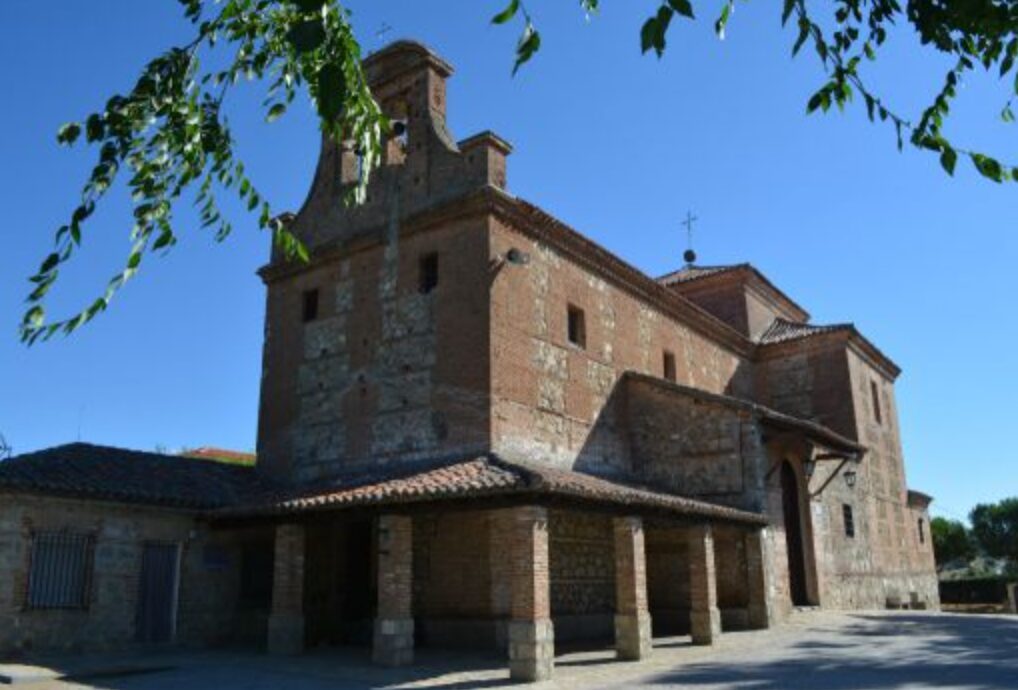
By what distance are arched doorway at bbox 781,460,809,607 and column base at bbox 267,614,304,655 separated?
1198 cm

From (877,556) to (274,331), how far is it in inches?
700

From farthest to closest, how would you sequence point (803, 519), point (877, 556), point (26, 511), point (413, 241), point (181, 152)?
1. point (877, 556)
2. point (803, 519)
3. point (413, 241)
4. point (26, 511)
5. point (181, 152)

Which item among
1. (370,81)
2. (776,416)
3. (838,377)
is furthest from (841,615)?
(370,81)

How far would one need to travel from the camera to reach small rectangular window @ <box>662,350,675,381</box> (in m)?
20.7

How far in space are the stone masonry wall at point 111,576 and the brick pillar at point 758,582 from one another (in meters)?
10.0

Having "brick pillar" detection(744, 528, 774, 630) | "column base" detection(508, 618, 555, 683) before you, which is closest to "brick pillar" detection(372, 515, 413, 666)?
"column base" detection(508, 618, 555, 683)

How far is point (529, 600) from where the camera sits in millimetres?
11000

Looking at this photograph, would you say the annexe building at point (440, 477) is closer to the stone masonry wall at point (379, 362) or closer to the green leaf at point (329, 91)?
the stone masonry wall at point (379, 362)

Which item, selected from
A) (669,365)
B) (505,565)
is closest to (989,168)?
(505,565)

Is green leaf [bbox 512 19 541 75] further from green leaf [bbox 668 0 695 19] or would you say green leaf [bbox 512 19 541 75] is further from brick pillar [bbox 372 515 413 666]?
brick pillar [bbox 372 515 413 666]

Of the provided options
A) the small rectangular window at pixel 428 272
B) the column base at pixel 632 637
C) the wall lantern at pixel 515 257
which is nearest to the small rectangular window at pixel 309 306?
the small rectangular window at pixel 428 272

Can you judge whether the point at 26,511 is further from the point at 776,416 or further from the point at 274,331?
the point at 776,416

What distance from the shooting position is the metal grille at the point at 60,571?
1319 centimetres

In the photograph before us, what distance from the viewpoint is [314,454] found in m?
17.2
